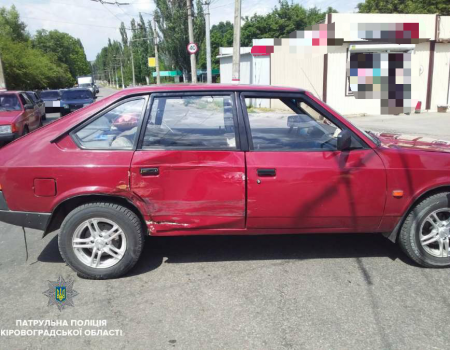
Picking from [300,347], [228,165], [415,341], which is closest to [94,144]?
[228,165]

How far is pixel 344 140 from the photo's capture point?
134 inches

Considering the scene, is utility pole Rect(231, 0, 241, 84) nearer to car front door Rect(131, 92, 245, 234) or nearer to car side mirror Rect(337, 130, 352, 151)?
car front door Rect(131, 92, 245, 234)

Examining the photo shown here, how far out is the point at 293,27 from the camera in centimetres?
5222

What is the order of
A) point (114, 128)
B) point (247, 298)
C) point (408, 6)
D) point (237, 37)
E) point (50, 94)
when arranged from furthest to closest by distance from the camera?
point (408, 6), point (50, 94), point (237, 37), point (114, 128), point (247, 298)

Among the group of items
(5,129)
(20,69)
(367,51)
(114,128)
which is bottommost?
(5,129)

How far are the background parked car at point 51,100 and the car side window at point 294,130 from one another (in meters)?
19.0

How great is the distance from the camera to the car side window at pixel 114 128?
350 centimetres

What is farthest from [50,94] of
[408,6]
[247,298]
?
[408,6]

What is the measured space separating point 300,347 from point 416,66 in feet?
60.6

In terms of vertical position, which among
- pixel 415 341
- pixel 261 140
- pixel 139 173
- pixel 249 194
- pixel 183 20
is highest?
pixel 183 20

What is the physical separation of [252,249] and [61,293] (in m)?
1.94

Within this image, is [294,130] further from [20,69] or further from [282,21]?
[282,21]

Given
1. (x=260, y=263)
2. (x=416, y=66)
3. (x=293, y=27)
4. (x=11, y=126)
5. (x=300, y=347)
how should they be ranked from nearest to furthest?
(x=300, y=347)
(x=260, y=263)
(x=11, y=126)
(x=416, y=66)
(x=293, y=27)

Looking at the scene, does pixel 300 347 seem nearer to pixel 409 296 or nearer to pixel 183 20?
pixel 409 296
